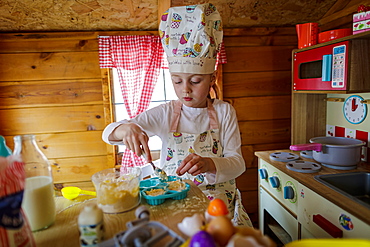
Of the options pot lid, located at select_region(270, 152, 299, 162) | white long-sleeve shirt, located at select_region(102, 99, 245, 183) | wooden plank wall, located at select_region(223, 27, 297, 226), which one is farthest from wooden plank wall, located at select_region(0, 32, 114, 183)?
pot lid, located at select_region(270, 152, 299, 162)

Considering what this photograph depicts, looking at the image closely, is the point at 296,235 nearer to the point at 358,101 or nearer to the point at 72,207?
the point at 358,101

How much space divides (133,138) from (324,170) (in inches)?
38.7

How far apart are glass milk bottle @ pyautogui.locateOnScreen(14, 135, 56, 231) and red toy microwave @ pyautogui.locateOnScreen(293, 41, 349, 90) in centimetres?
133

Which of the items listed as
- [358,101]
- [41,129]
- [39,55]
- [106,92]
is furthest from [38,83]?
[358,101]

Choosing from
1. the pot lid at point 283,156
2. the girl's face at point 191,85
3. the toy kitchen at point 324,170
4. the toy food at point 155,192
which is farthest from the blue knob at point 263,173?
the toy food at point 155,192

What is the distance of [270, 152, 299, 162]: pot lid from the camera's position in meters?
1.50

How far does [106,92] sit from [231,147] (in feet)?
4.10

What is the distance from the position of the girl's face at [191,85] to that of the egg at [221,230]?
2.38 ft

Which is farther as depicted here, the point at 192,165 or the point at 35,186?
the point at 192,165

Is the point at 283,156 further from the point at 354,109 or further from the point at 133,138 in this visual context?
the point at 133,138

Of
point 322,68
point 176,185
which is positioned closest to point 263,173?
point 322,68

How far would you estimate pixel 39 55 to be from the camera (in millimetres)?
1959

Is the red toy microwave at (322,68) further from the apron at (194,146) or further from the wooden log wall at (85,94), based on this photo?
the apron at (194,146)

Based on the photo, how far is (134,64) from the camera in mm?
2041
